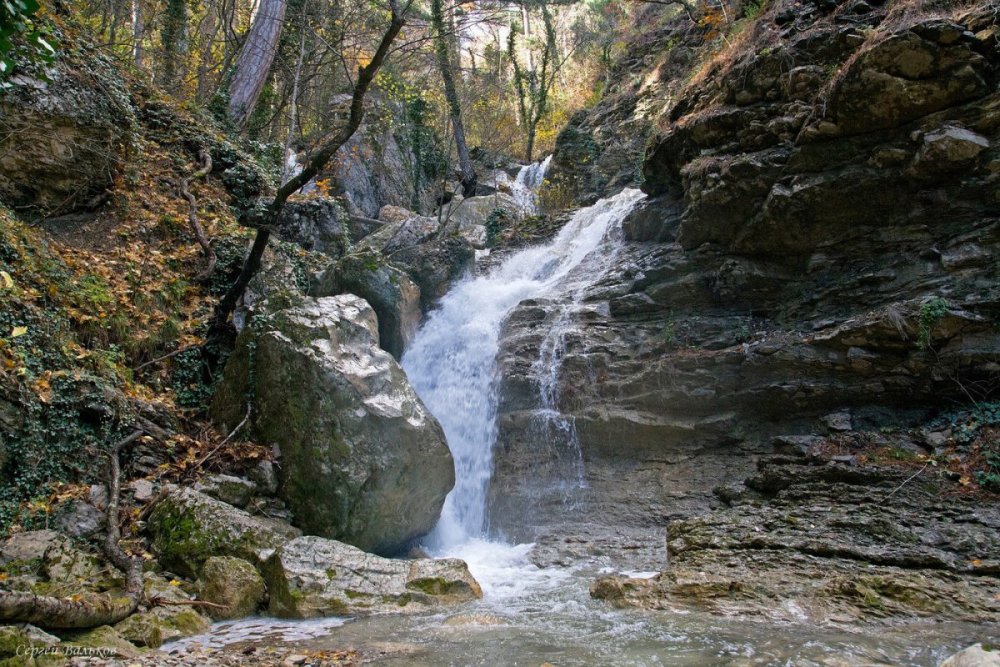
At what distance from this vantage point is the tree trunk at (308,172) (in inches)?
248

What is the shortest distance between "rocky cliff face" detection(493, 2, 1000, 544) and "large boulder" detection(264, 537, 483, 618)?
10.5 feet

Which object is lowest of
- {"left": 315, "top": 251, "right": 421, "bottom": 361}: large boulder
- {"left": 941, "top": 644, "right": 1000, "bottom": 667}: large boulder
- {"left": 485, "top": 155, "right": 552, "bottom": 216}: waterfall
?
{"left": 941, "top": 644, "right": 1000, "bottom": 667}: large boulder

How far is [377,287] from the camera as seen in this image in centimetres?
1052

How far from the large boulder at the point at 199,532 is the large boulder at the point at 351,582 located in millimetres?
330

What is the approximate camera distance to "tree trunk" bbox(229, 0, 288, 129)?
13664mm

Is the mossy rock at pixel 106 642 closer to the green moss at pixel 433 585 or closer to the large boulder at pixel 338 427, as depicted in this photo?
the green moss at pixel 433 585

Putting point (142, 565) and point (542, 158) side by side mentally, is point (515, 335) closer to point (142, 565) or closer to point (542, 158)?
point (142, 565)

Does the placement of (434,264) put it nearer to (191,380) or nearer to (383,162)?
(191,380)

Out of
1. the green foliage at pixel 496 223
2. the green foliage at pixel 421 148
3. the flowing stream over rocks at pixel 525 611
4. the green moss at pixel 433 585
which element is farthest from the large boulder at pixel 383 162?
the green moss at pixel 433 585

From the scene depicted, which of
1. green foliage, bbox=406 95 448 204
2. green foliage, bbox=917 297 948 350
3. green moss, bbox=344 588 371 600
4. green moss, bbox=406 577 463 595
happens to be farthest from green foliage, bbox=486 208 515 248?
green moss, bbox=344 588 371 600

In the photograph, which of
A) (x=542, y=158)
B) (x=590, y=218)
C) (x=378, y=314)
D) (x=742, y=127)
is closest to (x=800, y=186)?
(x=742, y=127)

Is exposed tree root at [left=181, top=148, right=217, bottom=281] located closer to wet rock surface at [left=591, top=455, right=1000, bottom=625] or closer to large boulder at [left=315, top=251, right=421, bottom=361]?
large boulder at [left=315, top=251, right=421, bottom=361]

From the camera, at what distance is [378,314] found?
10633 mm

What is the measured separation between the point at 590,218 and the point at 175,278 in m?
9.54
